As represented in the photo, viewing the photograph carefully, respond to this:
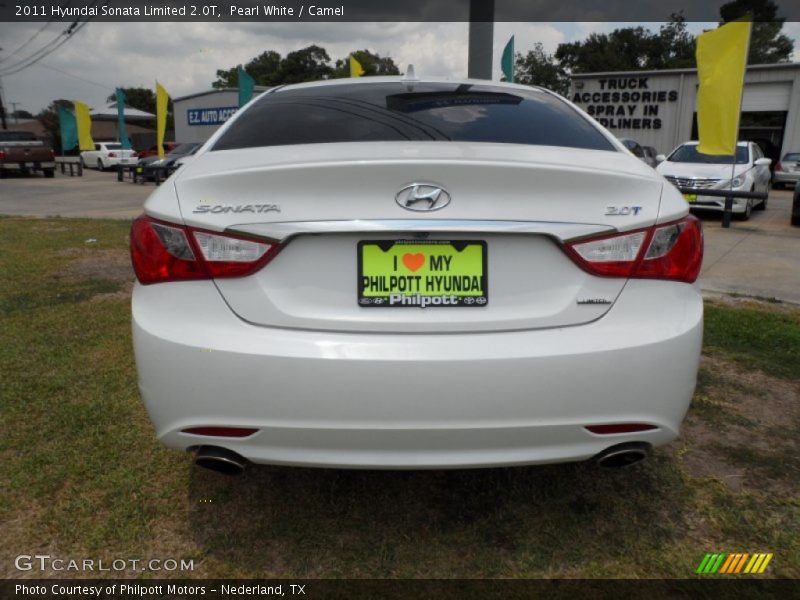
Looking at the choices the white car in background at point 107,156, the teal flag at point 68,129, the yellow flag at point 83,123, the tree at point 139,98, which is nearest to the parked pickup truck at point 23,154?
the yellow flag at point 83,123

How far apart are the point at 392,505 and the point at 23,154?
94.5ft

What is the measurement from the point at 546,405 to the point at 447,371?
30 centimetres

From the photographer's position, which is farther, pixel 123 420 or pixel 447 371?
pixel 123 420

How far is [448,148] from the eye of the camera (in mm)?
1946

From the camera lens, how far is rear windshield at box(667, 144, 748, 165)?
1230 centimetres

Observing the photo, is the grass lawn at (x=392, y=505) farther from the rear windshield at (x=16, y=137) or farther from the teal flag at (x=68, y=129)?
the teal flag at (x=68, y=129)

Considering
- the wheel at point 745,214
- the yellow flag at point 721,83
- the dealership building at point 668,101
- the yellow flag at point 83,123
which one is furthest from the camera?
the yellow flag at point 83,123

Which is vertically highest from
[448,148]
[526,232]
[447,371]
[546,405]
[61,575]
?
[448,148]

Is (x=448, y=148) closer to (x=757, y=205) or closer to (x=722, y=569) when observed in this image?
(x=722, y=569)

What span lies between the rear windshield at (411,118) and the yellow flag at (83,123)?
1189 inches

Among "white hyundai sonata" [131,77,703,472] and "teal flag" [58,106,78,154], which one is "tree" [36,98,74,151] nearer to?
"teal flag" [58,106,78,154]

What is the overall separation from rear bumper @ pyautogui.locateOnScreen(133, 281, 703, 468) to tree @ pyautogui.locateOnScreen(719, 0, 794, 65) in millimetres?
64504

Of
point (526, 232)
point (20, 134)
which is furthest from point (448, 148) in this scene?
point (20, 134)

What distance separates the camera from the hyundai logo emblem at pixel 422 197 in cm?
172
